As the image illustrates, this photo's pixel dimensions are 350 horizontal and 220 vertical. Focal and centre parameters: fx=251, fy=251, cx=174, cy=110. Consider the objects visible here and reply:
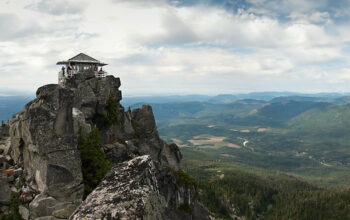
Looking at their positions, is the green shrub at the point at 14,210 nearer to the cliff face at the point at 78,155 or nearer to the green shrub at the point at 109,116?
the cliff face at the point at 78,155

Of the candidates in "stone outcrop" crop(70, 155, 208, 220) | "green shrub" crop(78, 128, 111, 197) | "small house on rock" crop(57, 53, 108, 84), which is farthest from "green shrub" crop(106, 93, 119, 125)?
"stone outcrop" crop(70, 155, 208, 220)

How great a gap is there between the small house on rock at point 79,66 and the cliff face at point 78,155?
2128 mm

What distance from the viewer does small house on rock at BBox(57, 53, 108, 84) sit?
6512 cm

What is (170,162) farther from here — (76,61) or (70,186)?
(70,186)

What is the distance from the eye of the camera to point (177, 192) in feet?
207

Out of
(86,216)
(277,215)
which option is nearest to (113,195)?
(86,216)

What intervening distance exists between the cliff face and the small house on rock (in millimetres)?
2128

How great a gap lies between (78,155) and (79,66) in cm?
3985

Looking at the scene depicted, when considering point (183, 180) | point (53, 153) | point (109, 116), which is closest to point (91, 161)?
point (53, 153)

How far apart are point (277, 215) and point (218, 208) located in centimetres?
4929

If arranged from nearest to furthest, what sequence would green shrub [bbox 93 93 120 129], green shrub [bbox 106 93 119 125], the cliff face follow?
the cliff face → green shrub [bbox 93 93 120 129] → green shrub [bbox 106 93 119 125]

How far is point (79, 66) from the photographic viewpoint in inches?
2724

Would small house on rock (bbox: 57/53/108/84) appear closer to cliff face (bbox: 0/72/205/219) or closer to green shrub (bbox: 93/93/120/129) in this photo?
cliff face (bbox: 0/72/205/219)

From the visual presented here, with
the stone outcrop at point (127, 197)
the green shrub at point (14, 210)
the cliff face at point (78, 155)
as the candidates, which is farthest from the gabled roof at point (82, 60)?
the stone outcrop at point (127, 197)
